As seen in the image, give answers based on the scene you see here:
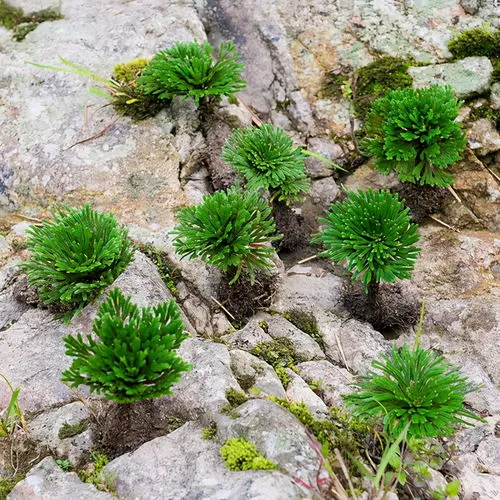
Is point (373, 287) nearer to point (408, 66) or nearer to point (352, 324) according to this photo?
point (352, 324)

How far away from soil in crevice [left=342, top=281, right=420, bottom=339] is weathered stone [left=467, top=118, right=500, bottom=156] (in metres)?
1.58

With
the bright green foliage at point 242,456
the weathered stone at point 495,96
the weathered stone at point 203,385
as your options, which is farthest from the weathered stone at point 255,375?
the weathered stone at point 495,96

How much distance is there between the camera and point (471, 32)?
16.2 ft

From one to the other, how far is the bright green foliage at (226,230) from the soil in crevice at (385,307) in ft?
2.90

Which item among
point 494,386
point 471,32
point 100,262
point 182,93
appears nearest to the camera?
point 100,262

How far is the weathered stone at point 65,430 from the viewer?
9.08 feet

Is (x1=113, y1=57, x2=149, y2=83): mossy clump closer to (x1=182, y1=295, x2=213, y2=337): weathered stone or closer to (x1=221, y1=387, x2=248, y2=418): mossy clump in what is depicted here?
(x1=182, y1=295, x2=213, y2=337): weathered stone

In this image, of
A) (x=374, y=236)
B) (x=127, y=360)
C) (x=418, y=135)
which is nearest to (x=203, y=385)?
(x=127, y=360)

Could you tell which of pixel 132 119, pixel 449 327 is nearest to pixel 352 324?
pixel 449 327

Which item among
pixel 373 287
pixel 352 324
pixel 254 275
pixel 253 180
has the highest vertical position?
pixel 253 180

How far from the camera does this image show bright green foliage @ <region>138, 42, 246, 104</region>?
170 inches

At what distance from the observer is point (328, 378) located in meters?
3.22

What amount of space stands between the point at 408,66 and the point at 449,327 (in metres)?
2.54

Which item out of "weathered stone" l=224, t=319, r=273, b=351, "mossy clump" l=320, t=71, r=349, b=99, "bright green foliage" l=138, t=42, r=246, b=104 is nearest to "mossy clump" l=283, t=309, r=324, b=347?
"weathered stone" l=224, t=319, r=273, b=351
